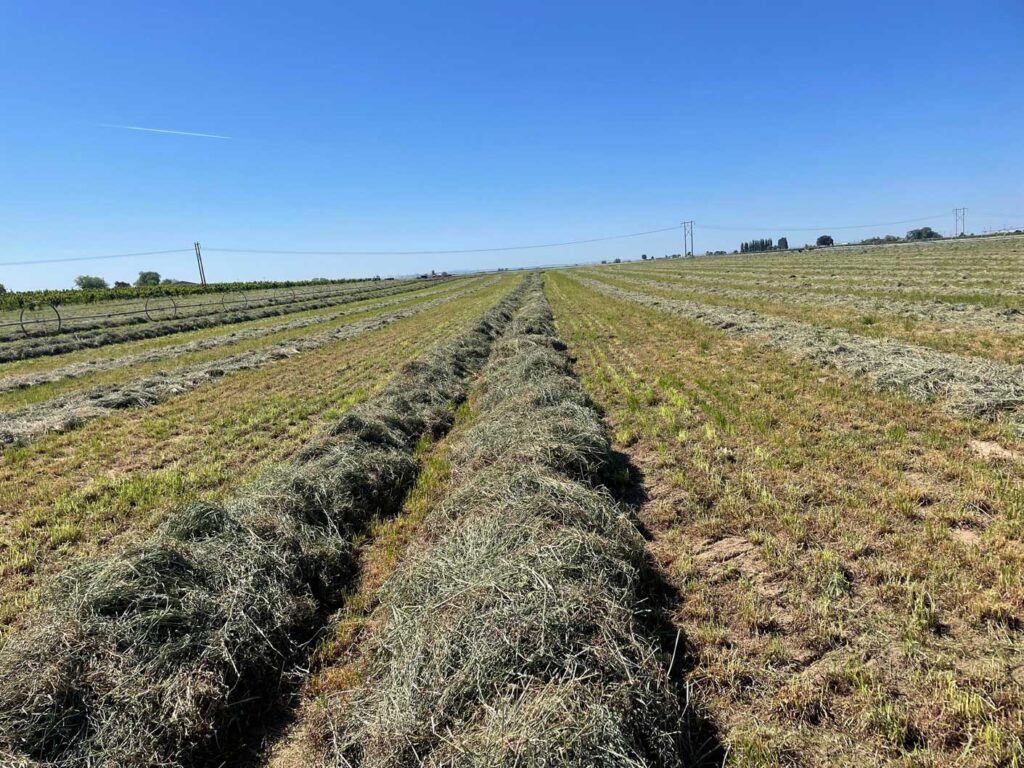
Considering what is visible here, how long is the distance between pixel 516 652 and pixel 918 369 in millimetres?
10557

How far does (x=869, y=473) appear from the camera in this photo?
5.93m

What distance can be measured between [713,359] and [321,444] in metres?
10.8

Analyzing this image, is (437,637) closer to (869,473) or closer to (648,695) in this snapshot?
(648,695)

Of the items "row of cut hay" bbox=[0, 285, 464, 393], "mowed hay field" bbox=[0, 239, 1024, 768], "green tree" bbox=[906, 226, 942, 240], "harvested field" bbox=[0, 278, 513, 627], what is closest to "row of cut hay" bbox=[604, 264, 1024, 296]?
"mowed hay field" bbox=[0, 239, 1024, 768]

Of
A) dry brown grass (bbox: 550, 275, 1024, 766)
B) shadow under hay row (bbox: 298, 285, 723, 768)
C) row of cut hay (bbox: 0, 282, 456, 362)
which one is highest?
row of cut hay (bbox: 0, 282, 456, 362)

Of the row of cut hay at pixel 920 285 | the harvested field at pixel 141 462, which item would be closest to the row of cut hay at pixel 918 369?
the row of cut hay at pixel 920 285

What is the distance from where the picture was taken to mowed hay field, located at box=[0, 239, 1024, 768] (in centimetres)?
282

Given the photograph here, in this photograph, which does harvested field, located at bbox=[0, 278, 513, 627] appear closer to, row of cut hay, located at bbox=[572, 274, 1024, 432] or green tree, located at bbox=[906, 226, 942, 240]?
row of cut hay, located at bbox=[572, 274, 1024, 432]

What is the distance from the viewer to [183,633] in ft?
11.7

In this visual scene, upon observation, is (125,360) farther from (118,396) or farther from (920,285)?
(920,285)

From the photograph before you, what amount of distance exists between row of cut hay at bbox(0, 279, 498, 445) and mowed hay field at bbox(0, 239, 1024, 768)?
0.19 meters

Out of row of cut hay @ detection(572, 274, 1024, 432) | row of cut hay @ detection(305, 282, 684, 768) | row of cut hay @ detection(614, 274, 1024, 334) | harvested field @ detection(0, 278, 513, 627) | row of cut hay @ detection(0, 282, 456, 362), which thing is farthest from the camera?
row of cut hay @ detection(0, 282, 456, 362)

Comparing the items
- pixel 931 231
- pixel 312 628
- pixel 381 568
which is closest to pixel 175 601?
pixel 312 628

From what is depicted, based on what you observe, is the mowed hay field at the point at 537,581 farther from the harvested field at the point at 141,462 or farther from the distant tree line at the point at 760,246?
the distant tree line at the point at 760,246
